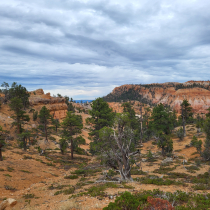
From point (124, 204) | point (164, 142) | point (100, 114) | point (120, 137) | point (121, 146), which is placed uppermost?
point (100, 114)

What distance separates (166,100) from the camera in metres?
170

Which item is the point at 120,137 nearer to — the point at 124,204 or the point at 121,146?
the point at 121,146

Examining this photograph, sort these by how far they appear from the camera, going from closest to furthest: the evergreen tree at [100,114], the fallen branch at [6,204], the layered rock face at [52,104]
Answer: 1. the fallen branch at [6,204]
2. the evergreen tree at [100,114]
3. the layered rock face at [52,104]

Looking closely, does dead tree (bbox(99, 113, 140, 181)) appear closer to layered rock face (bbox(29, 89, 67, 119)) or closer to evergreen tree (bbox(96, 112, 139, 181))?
evergreen tree (bbox(96, 112, 139, 181))

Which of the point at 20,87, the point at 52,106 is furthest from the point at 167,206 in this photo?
the point at 52,106

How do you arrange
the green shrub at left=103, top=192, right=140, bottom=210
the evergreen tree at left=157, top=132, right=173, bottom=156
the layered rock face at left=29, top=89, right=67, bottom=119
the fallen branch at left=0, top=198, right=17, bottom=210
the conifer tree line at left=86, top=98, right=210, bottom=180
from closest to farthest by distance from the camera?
1. the green shrub at left=103, top=192, right=140, bottom=210
2. the fallen branch at left=0, top=198, right=17, bottom=210
3. the conifer tree line at left=86, top=98, right=210, bottom=180
4. the evergreen tree at left=157, top=132, right=173, bottom=156
5. the layered rock face at left=29, top=89, right=67, bottom=119

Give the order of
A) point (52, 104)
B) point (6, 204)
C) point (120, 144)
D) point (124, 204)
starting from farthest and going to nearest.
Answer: point (52, 104) < point (120, 144) < point (6, 204) < point (124, 204)

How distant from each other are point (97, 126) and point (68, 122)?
6341 millimetres

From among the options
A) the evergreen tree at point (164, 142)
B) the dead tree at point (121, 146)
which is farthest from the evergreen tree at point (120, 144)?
the evergreen tree at point (164, 142)

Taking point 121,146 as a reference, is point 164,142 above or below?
below

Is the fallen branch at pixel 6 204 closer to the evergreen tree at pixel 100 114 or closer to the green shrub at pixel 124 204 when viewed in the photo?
the green shrub at pixel 124 204

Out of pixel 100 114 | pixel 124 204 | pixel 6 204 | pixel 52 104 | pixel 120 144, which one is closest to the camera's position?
pixel 124 204

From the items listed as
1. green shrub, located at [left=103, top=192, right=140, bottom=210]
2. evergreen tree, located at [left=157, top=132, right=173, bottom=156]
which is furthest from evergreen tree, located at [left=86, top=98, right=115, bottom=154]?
green shrub, located at [left=103, top=192, right=140, bottom=210]

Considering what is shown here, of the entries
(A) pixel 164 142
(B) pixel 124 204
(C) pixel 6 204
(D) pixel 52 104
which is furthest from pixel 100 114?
(D) pixel 52 104
